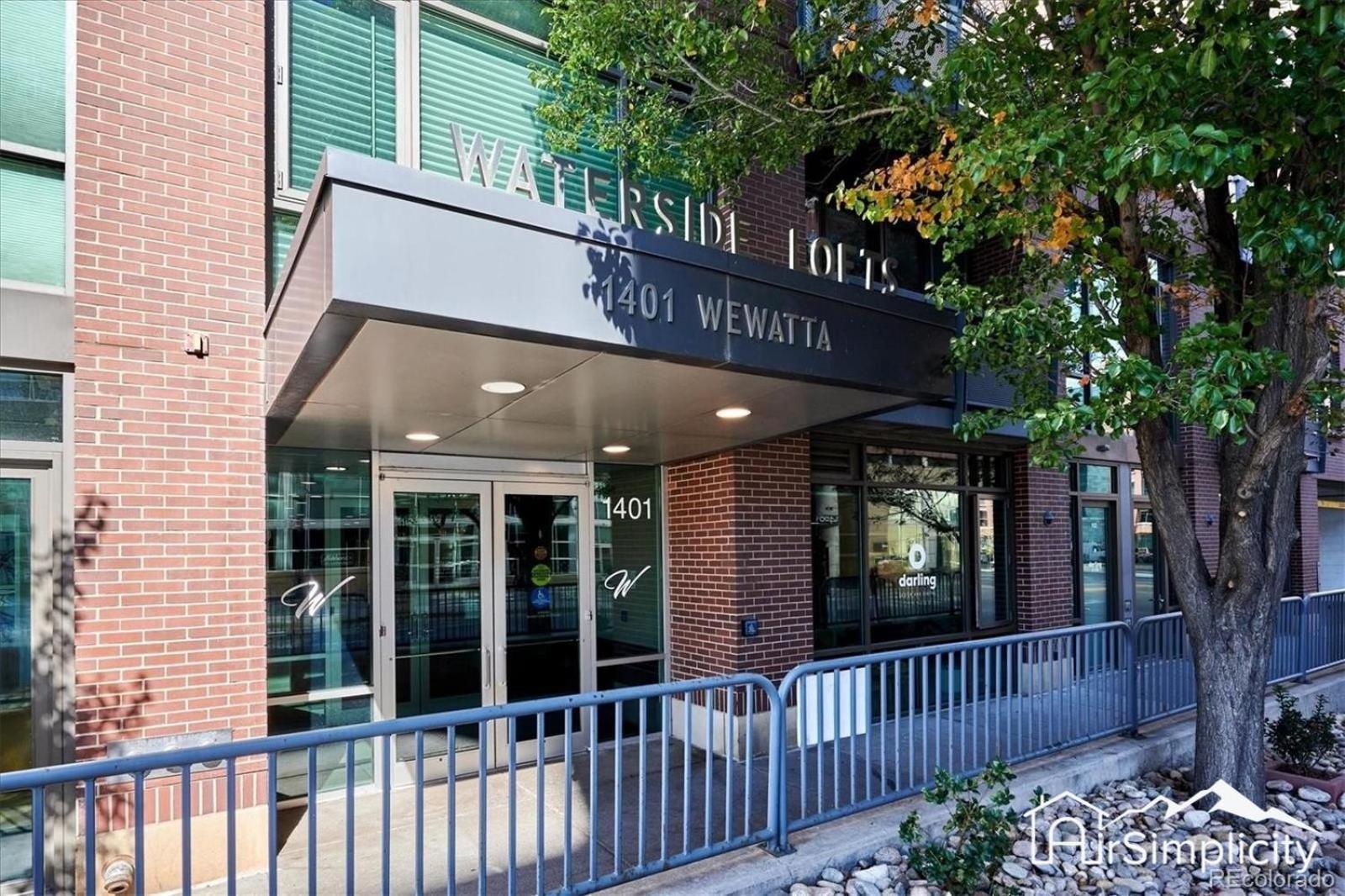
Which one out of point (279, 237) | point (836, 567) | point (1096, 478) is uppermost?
point (279, 237)

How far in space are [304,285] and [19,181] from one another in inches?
94.4

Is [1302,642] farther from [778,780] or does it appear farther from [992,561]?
[778,780]

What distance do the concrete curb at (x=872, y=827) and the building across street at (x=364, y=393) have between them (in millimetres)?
562

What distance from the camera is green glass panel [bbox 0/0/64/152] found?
465 cm

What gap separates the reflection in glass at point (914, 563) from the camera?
886cm

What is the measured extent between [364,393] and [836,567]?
5.38 meters

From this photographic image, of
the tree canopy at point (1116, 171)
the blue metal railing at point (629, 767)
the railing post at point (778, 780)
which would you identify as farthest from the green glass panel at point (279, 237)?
the railing post at point (778, 780)

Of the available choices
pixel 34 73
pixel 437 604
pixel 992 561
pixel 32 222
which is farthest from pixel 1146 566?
pixel 34 73

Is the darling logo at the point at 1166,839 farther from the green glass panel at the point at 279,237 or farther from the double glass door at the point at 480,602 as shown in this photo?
the green glass panel at the point at 279,237

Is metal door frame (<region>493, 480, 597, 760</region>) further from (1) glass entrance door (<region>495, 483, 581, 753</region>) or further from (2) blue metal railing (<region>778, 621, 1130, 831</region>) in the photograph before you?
(2) blue metal railing (<region>778, 621, 1130, 831</region>)

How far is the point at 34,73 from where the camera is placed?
15.5 ft

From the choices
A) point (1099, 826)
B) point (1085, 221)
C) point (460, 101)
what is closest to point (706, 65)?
point (460, 101)

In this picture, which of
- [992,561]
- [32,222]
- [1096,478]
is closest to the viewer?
[32,222]

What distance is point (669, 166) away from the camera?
6.74m
